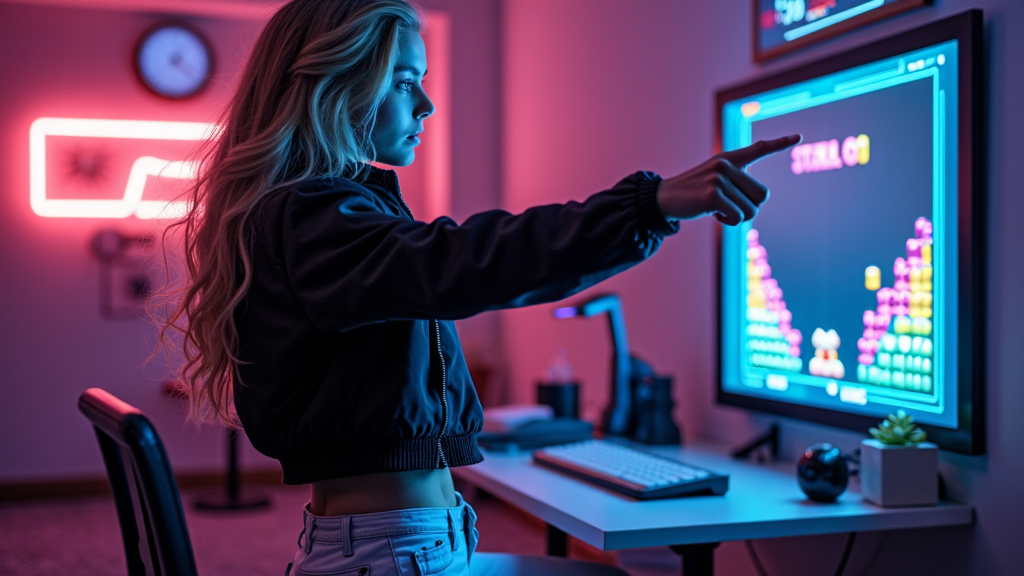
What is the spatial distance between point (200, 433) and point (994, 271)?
386cm

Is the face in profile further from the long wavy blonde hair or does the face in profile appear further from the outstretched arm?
the outstretched arm

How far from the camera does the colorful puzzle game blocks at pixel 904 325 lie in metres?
1.60

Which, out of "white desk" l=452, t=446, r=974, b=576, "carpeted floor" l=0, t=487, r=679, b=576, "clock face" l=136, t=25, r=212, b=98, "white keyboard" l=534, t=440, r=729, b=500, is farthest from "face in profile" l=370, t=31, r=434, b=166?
"clock face" l=136, t=25, r=212, b=98

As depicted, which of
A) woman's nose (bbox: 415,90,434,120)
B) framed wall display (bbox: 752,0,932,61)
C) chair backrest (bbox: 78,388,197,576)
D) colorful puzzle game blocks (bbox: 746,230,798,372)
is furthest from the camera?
colorful puzzle game blocks (bbox: 746,230,798,372)

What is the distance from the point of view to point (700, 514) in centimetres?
148

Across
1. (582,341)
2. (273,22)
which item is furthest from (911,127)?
(582,341)

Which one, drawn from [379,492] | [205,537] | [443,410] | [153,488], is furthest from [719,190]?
[205,537]

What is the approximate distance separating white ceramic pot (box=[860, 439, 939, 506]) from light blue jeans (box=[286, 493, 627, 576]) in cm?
76

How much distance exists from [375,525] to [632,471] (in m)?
0.70

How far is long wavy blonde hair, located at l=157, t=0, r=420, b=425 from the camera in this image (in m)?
1.12

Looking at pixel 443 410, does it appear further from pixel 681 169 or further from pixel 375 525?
pixel 681 169

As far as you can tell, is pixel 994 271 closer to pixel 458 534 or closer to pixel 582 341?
pixel 458 534

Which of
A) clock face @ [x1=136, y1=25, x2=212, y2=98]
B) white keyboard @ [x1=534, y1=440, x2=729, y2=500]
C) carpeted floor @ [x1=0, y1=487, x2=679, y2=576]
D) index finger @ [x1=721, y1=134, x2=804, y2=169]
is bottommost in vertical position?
carpeted floor @ [x1=0, y1=487, x2=679, y2=576]

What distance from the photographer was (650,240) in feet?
2.87
